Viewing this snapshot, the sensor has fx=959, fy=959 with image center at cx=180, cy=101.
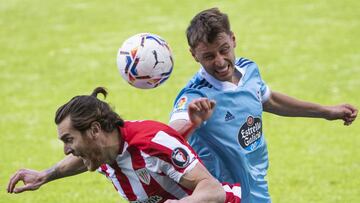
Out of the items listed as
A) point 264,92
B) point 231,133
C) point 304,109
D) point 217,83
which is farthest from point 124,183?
point 304,109

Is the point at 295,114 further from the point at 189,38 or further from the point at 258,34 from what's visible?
the point at 258,34

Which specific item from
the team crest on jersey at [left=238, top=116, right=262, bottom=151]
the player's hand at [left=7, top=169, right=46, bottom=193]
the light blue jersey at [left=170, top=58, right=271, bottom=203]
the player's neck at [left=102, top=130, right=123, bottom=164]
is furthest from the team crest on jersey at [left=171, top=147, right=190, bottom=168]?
the player's hand at [left=7, top=169, right=46, bottom=193]

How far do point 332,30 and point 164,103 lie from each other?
5.35 metres

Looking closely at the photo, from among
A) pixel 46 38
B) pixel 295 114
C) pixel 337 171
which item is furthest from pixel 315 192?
pixel 46 38

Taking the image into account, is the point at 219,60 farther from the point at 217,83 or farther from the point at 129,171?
the point at 129,171

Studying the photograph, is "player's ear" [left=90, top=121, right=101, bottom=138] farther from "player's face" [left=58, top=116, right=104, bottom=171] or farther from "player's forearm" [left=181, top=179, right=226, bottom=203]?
"player's forearm" [left=181, top=179, right=226, bottom=203]

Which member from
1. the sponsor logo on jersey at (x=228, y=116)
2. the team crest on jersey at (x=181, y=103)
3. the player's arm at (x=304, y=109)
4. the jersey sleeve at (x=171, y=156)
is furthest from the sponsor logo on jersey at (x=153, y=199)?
the player's arm at (x=304, y=109)

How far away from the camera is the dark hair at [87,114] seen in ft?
19.6

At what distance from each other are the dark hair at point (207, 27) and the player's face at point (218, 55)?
32mm

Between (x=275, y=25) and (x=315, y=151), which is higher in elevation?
(x=275, y=25)

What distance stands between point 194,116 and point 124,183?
647mm

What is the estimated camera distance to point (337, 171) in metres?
12.1

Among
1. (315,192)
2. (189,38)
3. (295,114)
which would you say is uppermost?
(189,38)

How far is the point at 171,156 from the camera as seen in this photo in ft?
19.6
